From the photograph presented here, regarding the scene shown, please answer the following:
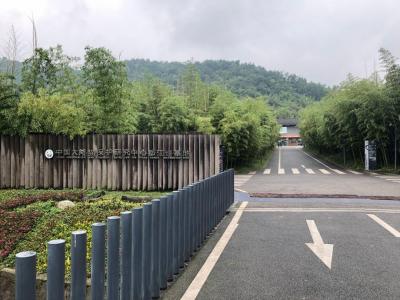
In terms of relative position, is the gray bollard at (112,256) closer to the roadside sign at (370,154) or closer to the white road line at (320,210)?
the white road line at (320,210)

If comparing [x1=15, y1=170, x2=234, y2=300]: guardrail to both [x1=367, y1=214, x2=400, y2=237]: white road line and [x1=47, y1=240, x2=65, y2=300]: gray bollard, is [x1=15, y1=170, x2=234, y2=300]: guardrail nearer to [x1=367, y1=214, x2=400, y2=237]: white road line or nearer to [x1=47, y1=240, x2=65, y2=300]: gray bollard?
[x1=47, y1=240, x2=65, y2=300]: gray bollard

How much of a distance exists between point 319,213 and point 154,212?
586 cm

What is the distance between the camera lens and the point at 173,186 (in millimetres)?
13578

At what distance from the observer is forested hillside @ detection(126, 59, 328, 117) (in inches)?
3460

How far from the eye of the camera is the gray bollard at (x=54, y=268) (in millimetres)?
2227

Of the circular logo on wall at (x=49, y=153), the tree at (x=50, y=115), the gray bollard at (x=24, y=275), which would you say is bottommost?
the gray bollard at (x=24, y=275)

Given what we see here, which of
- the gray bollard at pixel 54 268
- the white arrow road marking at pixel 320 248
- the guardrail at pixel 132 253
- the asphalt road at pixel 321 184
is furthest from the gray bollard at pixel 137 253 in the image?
the asphalt road at pixel 321 184

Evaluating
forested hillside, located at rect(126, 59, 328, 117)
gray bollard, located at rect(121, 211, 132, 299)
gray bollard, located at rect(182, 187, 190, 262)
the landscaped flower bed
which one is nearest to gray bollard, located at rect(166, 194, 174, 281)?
gray bollard, located at rect(182, 187, 190, 262)

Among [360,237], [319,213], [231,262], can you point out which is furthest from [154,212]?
[319,213]

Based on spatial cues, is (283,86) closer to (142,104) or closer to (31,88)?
(142,104)

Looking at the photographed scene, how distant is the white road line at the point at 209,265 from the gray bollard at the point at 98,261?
1.23 metres

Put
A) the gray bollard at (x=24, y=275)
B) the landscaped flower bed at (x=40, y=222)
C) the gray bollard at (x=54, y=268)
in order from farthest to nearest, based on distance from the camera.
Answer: the landscaped flower bed at (x=40, y=222), the gray bollard at (x=54, y=268), the gray bollard at (x=24, y=275)

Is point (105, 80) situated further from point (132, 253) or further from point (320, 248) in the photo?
point (132, 253)

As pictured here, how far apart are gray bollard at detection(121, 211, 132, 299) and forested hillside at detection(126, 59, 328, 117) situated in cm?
7820
